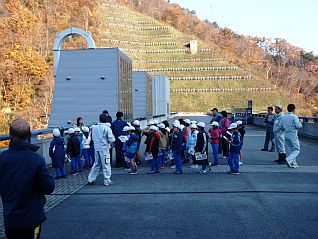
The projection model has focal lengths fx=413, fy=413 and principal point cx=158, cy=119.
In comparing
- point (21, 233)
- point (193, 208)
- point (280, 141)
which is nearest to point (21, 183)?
point (21, 233)

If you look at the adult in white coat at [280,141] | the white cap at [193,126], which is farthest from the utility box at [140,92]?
the white cap at [193,126]

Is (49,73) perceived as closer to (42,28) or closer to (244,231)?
(42,28)

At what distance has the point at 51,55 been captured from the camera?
5184 cm

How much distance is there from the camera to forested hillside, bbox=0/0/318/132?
147 ft

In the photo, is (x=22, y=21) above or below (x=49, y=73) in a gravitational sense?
above

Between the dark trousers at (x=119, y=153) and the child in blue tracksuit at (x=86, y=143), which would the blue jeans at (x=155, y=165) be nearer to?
the dark trousers at (x=119, y=153)

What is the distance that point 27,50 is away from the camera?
4772cm

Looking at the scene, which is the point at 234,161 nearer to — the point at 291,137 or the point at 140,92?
the point at 291,137

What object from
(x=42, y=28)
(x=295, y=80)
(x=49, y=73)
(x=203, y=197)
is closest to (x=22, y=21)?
(x=42, y=28)

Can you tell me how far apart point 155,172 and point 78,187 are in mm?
2787

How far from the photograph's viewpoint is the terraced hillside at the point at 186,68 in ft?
294

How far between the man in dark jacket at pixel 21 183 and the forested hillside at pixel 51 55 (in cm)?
3326

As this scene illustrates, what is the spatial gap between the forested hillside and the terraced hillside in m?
0.77

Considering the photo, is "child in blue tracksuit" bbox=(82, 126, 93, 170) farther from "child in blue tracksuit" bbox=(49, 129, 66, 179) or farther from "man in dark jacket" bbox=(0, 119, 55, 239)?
"man in dark jacket" bbox=(0, 119, 55, 239)
